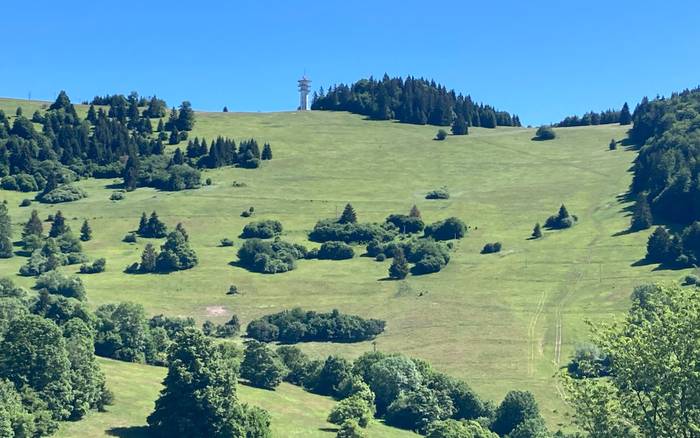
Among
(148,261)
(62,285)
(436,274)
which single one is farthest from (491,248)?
(62,285)

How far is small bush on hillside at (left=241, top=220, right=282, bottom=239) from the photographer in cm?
14812

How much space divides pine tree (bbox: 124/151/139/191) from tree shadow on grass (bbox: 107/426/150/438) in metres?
127

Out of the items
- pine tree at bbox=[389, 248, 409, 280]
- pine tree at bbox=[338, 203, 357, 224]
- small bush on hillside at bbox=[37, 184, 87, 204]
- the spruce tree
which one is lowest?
the spruce tree

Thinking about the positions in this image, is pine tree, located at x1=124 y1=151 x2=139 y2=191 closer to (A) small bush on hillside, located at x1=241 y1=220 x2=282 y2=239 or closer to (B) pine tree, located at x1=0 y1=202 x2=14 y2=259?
(B) pine tree, located at x1=0 y1=202 x2=14 y2=259

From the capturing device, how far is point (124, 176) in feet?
630

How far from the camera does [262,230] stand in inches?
5846

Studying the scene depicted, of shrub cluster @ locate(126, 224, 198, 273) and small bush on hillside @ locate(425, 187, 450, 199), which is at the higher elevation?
small bush on hillside @ locate(425, 187, 450, 199)

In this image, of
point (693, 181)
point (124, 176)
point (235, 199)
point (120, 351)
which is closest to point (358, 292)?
point (120, 351)

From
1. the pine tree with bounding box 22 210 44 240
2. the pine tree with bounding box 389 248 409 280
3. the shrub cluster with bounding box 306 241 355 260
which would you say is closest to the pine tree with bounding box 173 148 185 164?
the pine tree with bounding box 22 210 44 240

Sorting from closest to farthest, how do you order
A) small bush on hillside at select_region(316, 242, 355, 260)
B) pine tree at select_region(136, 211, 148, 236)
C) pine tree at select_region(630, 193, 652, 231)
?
small bush on hillside at select_region(316, 242, 355, 260) → pine tree at select_region(630, 193, 652, 231) → pine tree at select_region(136, 211, 148, 236)

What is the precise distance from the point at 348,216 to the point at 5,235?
57.7 m

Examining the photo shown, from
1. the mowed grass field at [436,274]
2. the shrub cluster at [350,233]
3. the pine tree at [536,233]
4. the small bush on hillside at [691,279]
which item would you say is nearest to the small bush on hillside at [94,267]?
the mowed grass field at [436,274]

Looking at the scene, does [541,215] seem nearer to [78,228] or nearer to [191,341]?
[78,228]

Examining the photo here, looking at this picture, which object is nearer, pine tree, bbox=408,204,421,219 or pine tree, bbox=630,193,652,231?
pine tree, bbox=630,193,652,231
